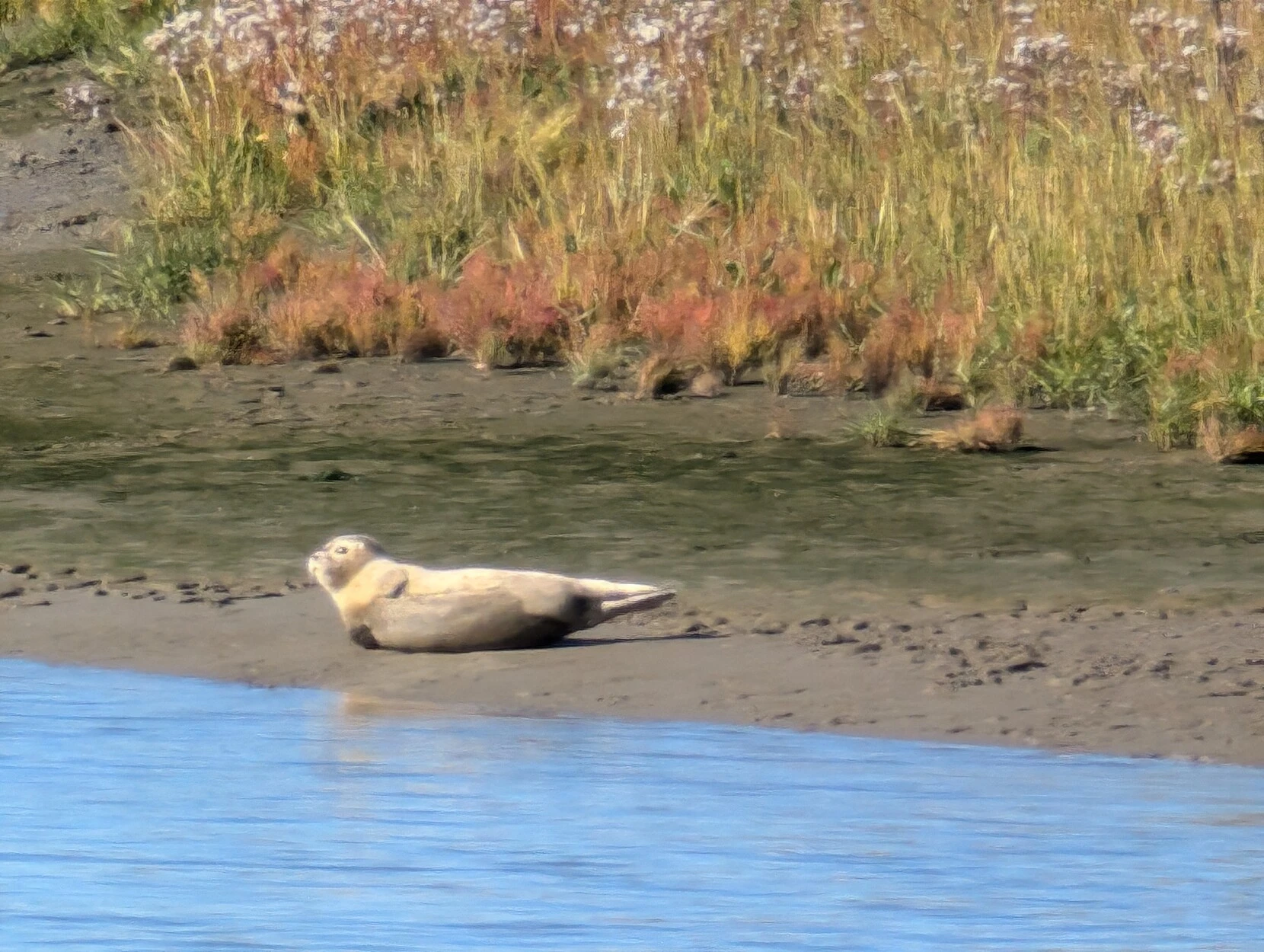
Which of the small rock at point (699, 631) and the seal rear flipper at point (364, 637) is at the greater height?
the seal rear flipper at point (364, 637)

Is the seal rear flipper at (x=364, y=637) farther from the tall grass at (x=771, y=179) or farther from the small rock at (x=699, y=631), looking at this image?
the tall grass at (x=771, y=179)

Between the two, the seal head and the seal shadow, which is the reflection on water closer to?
the seal shadow

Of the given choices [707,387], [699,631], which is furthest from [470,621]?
[707,387]

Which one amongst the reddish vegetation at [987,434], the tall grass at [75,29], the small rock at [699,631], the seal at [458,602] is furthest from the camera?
the tall grass at [75,29]

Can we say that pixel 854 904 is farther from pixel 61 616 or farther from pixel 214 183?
pixel 214 183

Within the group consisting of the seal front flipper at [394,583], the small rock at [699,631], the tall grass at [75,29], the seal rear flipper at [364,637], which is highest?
the tall grass at [75,29]

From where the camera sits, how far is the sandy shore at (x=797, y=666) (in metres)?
7.04

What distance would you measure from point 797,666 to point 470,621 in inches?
33.5

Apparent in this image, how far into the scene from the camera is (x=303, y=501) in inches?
389

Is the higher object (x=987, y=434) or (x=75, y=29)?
(x=75, y=29)

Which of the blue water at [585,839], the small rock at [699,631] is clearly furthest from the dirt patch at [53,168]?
the blue water at [585,839]

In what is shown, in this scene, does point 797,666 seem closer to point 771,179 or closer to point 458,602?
point 458,602

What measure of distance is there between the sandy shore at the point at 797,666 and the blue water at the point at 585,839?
214 millimetres

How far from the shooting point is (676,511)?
31.5 feet
